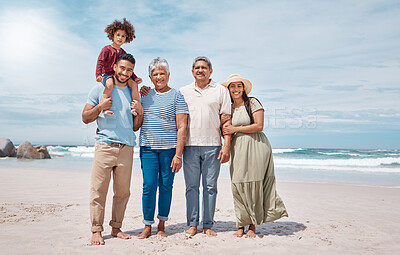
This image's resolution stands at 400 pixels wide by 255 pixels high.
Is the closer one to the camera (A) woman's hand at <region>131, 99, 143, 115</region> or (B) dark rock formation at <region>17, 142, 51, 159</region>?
(A) woman's hand at <region>131, 99, 143, 115</region>

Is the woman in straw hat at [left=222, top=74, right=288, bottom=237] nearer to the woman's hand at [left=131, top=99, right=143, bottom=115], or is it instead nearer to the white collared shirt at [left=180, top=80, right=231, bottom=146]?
the white collared shirt at [left=180, top=80, right=231, bottom=146]

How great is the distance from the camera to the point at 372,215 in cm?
521

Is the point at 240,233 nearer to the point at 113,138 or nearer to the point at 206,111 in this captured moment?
the point at 206,111

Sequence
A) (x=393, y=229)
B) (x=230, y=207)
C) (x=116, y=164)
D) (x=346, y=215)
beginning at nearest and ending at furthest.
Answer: (x=116, y=164), (x=393, y=229), (x=346, y=215), (x=230, y=207)

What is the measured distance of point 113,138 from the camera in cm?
336

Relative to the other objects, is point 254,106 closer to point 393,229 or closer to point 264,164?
point 264,164

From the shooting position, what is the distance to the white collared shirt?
358 centimetres

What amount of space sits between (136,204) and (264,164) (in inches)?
125

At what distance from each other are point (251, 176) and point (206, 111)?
0.95 metres

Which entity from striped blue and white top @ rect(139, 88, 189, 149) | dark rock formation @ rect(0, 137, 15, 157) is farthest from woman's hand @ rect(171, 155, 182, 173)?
dark rock formation @ rect(0, 137, 15, 157)

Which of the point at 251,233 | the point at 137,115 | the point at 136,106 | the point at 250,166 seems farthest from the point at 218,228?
the point at 136,106

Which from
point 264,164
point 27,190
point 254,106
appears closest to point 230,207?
point 264,164

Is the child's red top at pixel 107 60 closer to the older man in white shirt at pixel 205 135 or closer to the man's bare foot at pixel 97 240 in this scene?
the older man in white shirt at pixel 205 135

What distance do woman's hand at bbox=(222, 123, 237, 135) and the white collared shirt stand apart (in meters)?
0.07
